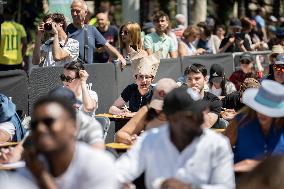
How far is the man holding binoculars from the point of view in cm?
1274

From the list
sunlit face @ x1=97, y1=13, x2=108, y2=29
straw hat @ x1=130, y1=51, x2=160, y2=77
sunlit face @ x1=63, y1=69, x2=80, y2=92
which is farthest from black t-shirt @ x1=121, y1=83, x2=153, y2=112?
sunlit face @ x1=97, y1=13, x2=108, y2=29

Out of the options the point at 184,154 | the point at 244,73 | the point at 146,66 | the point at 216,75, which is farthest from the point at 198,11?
the point at 184,154

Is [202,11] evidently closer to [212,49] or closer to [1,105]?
[212,49]

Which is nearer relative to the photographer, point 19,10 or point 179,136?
point 179,136

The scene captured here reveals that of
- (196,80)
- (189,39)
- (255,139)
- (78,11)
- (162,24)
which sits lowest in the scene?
(255,139)

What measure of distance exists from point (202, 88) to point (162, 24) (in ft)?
16.3

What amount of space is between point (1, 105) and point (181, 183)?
14.3 feet

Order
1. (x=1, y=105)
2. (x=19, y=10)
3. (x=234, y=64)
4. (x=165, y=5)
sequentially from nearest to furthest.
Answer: (x=1, y=105), (x=234, y=64), (x=19, y=10), (x=165, y=5)

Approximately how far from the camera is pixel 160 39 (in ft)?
49.9

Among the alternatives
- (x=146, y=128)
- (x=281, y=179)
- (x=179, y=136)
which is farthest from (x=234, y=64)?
(x=281, y=179)

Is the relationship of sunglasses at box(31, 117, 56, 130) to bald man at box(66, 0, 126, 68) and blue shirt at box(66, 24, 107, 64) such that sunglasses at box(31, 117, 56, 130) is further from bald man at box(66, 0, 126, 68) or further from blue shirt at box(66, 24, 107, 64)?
blue shirt at box(66, 24, 107, 64)

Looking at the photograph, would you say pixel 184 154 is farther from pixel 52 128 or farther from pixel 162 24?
pixel 162 24

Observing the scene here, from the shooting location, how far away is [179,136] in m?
6.00

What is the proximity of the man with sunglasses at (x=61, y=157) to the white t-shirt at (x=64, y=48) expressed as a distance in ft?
24.9
